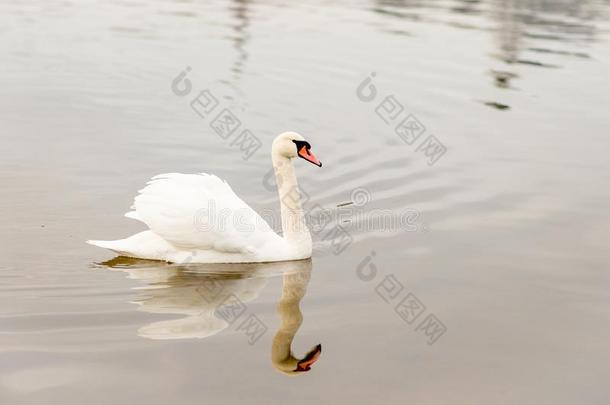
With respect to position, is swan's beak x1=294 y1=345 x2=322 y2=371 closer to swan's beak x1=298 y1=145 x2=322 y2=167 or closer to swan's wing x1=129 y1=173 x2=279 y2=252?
swan's wing x1=129 y1=173 x2=279 y2=252

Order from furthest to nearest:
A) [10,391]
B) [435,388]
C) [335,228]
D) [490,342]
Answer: [335,228] → [490,342] → [435,388] → [10,391]

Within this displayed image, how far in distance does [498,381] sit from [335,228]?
3.67 metres

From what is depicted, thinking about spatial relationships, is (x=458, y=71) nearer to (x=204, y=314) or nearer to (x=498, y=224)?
(x=498, y=224)

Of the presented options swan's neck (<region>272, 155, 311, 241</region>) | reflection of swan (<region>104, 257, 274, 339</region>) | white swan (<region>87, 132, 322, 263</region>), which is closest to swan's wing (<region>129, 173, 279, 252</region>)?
white swan (<region>87, 132, 322, 263</region>)

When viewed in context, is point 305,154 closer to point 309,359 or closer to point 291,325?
point 291,325

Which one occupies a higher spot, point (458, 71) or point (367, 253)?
point (367, 253)

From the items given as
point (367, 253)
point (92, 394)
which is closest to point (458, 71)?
point (367, 253)

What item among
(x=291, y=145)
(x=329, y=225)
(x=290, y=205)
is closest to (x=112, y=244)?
(x=290, y=205)

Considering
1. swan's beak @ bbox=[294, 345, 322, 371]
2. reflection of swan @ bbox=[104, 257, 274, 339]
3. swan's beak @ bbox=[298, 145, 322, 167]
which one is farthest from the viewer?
swan's beak @ bbox=[298, 145, 322, 167]

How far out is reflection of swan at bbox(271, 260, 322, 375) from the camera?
6938 mm

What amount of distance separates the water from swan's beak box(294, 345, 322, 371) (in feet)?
0.26

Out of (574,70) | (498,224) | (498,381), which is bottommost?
(574,70)

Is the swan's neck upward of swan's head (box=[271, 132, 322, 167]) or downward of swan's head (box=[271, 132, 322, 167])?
downward

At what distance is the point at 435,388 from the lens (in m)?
6.62
